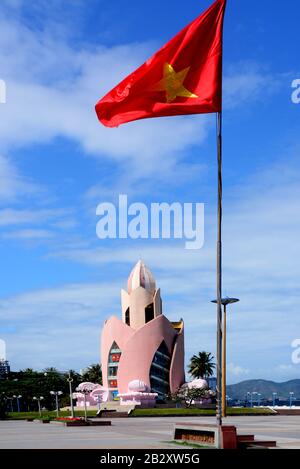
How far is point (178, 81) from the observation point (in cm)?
1576

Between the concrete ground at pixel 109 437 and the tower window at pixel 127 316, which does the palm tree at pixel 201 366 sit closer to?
the tower window at pixel 127 316

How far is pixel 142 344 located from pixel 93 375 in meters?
25.1

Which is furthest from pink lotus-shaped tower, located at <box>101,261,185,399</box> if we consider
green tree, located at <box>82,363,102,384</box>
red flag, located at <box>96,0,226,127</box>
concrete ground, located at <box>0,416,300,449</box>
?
red flag, located at <box>96,0,226,127</box>

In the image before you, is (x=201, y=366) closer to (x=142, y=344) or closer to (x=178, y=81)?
(x=142, y=344)

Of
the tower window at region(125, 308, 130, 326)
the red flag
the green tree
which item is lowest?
the green tree

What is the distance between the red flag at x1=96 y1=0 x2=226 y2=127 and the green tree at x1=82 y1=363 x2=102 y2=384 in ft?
301

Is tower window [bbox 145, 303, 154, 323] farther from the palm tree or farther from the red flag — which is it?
the red flag

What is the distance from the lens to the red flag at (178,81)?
1549cm

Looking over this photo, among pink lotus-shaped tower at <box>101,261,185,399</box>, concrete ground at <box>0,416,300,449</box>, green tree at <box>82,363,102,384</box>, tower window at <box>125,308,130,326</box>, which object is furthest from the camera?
green tree at <box>82,363,102,384</box>

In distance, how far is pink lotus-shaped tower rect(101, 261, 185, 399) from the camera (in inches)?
3209

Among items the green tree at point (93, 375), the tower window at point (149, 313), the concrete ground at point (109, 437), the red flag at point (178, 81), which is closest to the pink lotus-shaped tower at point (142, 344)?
the tower window at point (149, 313)

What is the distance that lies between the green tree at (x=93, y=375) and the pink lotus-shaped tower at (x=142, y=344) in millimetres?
17249

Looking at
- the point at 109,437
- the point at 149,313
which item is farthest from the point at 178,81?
the point at 149,313
